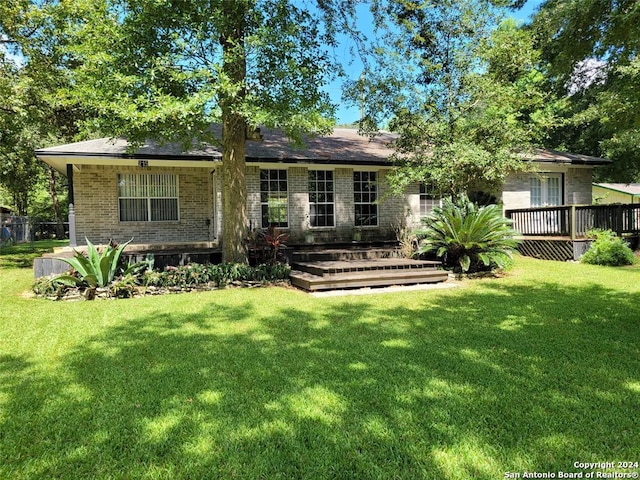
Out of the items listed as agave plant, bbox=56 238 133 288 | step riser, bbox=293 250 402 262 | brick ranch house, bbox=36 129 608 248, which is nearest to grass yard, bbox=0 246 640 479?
agave plant, bbox=56 238 133 288

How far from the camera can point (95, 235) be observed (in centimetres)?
1234

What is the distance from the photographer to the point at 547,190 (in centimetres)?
1619

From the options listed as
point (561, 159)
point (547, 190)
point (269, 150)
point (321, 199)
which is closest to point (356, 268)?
point (321, 199)

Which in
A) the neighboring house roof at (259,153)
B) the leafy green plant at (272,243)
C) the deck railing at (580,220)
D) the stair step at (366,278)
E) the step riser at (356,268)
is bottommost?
the stair step at (366,278)

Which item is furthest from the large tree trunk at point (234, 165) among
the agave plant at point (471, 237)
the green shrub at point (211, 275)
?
the agave plant at point (471, 237)

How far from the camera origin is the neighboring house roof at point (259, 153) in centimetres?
1092

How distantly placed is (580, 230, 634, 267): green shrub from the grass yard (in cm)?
509

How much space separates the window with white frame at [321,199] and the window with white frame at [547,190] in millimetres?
7900

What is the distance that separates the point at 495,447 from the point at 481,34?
11306 mm

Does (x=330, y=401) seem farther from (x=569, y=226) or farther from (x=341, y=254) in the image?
(x=569, y=226)

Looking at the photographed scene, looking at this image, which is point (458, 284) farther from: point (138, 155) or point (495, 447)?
point (138, 155)

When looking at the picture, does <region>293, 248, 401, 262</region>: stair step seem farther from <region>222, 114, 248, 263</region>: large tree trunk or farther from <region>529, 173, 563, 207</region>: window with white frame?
<region>529, 173, 563, 207</region>: window with white frame

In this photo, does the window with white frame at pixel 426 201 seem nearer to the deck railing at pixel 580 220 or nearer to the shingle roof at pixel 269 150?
the shingle roof at pixel 269 150

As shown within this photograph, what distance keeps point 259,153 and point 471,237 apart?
20.5 feet
